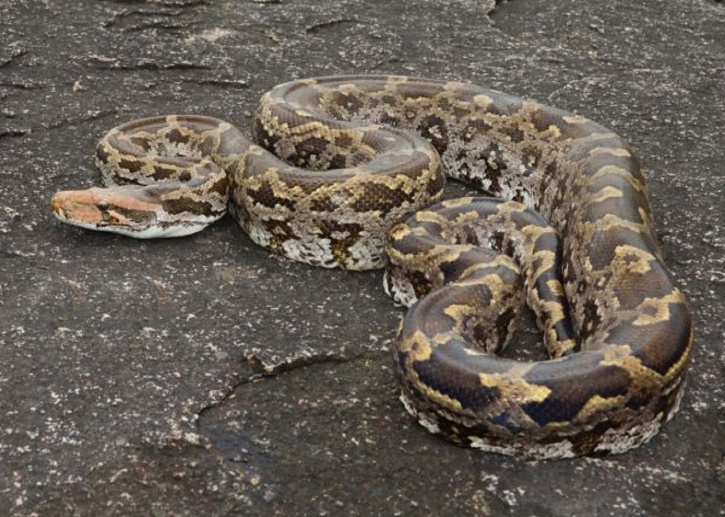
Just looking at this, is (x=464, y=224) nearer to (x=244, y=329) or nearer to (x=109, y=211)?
(x=244, y=329)

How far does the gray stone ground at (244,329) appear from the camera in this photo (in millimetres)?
5824

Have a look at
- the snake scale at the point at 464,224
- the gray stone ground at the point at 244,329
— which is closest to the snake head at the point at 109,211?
the snake scale at the point at 464,224

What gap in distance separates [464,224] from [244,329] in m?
2.30

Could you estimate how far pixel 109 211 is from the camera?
8.34 metres

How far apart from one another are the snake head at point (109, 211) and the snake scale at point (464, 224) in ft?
0.04

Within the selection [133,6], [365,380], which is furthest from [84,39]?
[365,380]

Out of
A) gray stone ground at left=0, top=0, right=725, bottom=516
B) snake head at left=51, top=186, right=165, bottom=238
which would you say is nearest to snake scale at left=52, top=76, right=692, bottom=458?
snake head at left=51, top=186, right=165, bottom=238

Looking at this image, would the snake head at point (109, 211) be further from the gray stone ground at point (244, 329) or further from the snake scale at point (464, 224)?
the gray stone ground at point (244, 329)

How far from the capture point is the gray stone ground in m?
5.82

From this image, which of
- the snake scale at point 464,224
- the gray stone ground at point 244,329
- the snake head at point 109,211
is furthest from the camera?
the snake head at point 109,211

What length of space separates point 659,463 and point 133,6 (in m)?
10.5

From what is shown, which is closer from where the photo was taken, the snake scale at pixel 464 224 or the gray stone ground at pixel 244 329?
the gray stone ground at pixel 244 329

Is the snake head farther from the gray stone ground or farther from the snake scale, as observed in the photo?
the gray stone ground

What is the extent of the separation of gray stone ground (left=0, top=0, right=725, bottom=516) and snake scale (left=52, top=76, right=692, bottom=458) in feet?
0.82
